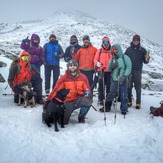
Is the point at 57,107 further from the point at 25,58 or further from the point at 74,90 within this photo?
the point at 25,58

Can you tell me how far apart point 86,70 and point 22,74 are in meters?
2.31

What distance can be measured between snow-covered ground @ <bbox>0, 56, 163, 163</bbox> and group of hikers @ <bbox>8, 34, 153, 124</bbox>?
0.66 metres

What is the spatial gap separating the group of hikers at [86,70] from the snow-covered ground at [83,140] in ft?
2.16

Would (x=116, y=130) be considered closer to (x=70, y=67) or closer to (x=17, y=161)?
(x=70, y=67)

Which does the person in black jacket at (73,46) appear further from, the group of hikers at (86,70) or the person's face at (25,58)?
the person's face at (25,58)

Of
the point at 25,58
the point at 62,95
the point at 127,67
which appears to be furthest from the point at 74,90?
the point at 25,58

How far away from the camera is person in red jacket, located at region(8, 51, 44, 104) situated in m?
7.41

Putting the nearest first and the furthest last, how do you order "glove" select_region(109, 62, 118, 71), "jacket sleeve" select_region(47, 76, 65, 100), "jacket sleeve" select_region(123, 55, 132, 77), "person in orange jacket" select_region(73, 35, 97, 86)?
"jacket sleeve" select_region(47, 76, 65, 100), "jacket sleeve" select_region(123, 55, 132, 77), "glove" select_region(109, 62, 118, 71), "person in orange jacket" select_region(73, 35, 97, 86)

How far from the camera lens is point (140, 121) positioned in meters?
6.25

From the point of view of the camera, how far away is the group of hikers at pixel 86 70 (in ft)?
19.6

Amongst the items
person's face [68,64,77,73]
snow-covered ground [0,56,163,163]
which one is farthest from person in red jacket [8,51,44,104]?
person's face [68,64,77,73]

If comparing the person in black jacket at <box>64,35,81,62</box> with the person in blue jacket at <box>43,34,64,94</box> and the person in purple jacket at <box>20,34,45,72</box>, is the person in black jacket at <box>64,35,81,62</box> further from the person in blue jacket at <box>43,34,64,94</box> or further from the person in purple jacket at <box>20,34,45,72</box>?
the person in purple jacket at <box>20,34,45,72</box>

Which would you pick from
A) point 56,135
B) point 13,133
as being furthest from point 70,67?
point 13,133

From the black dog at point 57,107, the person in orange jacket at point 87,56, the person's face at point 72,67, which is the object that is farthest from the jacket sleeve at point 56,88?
the person in orange jacket at point 87,56
